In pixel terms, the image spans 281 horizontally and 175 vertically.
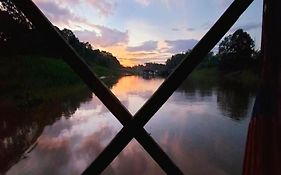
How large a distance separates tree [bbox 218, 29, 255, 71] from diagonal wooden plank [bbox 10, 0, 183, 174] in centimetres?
7111

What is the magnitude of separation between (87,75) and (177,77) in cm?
44

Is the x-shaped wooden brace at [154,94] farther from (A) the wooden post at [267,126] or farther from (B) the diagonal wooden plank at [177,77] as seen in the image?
(A) the wooden post at [267,126]

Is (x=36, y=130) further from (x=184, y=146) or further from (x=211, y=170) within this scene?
(x=211, y=170)

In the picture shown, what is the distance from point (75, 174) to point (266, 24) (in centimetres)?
699

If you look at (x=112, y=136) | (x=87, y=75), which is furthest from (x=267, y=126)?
(x=112, y=136)

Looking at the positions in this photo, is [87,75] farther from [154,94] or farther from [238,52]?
[238,52]

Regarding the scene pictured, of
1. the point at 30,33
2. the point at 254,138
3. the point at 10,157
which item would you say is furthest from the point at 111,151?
the point at 30,33

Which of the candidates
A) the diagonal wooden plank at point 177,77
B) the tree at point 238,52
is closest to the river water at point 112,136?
the diagonal wooden plank at point 177,77

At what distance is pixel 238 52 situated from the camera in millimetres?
75312

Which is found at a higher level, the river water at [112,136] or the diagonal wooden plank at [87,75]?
the diagonal wooden plank at [87,75]

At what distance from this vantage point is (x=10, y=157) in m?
9.21

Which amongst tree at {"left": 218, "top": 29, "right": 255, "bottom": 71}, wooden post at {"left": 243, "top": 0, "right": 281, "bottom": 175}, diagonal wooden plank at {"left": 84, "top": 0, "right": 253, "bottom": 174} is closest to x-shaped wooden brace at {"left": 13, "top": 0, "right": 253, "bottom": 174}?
diagonal wooden plank at {"left": 84, "top": 0, "right": 253, "bottom": 174}

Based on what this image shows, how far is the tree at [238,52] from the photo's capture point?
234 feet

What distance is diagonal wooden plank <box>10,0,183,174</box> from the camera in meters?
1.44
